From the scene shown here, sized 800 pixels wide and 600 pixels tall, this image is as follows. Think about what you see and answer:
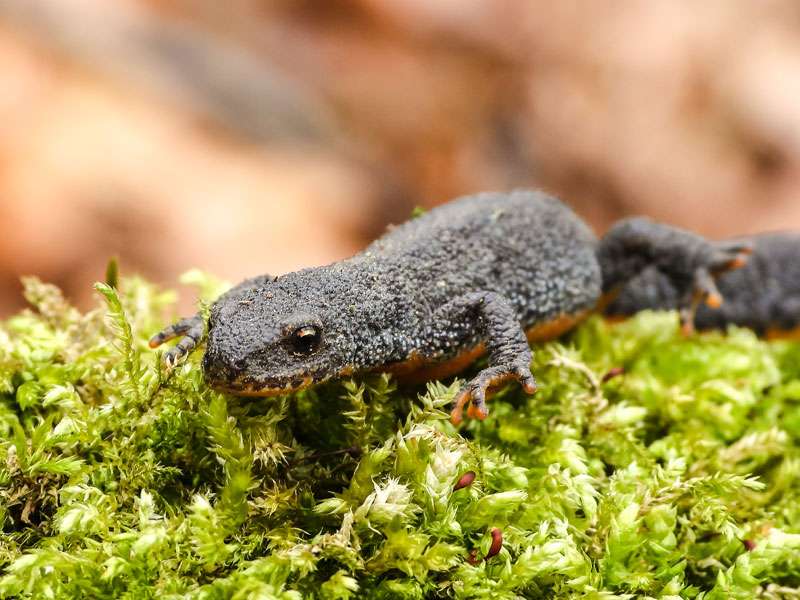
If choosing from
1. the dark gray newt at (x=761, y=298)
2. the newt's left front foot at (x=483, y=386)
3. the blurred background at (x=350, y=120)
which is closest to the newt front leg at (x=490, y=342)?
the newt's left front foot at (x=483, y=386)

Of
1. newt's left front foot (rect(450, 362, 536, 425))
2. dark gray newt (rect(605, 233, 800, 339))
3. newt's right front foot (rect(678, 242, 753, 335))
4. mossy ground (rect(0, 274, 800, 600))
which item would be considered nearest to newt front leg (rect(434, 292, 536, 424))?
newt's left front foot (rect(450, 362, 536, 425))

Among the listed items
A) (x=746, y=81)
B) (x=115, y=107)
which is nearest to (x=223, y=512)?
(x=115, y=107)

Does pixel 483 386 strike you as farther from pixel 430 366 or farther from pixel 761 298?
pixel 761 298

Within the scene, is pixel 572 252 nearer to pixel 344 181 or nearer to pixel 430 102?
pixel 344 181

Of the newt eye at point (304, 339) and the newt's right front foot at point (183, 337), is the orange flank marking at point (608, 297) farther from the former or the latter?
the newt's right front foot at point (183, 337)

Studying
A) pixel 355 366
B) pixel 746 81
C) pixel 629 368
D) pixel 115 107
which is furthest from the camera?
pixel 746 81

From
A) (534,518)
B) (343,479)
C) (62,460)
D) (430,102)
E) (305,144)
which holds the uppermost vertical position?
(430,102)
